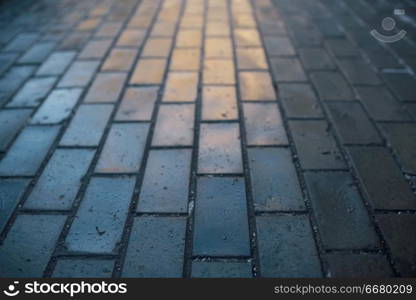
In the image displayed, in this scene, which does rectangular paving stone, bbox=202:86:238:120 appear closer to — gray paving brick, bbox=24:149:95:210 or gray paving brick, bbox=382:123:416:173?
gray paving brick, bbox=24:149:95:210

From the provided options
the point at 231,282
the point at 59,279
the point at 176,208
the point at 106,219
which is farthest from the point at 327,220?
the point at 59,279

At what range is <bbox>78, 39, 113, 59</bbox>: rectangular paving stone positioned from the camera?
4.00 metres

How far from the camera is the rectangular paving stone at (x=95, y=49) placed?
13.1 ft

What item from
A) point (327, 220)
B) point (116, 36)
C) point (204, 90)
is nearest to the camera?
point (327, 220)

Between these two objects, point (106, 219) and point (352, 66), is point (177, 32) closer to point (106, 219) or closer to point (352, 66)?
point (352, 66)

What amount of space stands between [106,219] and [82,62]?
7.67 feet

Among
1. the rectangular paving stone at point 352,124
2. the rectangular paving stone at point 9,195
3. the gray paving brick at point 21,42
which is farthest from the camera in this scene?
the gray paving brick at point 21,42

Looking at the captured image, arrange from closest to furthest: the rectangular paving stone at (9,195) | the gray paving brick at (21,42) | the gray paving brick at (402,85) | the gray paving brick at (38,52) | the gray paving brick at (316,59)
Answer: the rectangular paving stone at (9,195) < the gray paving brick at (402,85) < the gray paving brick at (316,59) < the gray paving brick at (38,52) < the gray paving brick at (21,42)

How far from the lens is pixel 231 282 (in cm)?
183

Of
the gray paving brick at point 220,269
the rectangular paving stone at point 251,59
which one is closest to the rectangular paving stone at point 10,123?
the gray paving brick at point 220,269

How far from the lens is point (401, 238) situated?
202 centimetres

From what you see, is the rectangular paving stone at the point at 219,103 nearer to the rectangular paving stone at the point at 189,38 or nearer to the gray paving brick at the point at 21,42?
the rectangular paving stone at the point at 189,38

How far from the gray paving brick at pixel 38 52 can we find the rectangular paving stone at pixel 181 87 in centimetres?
156

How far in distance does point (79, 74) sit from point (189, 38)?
4.75 feet
